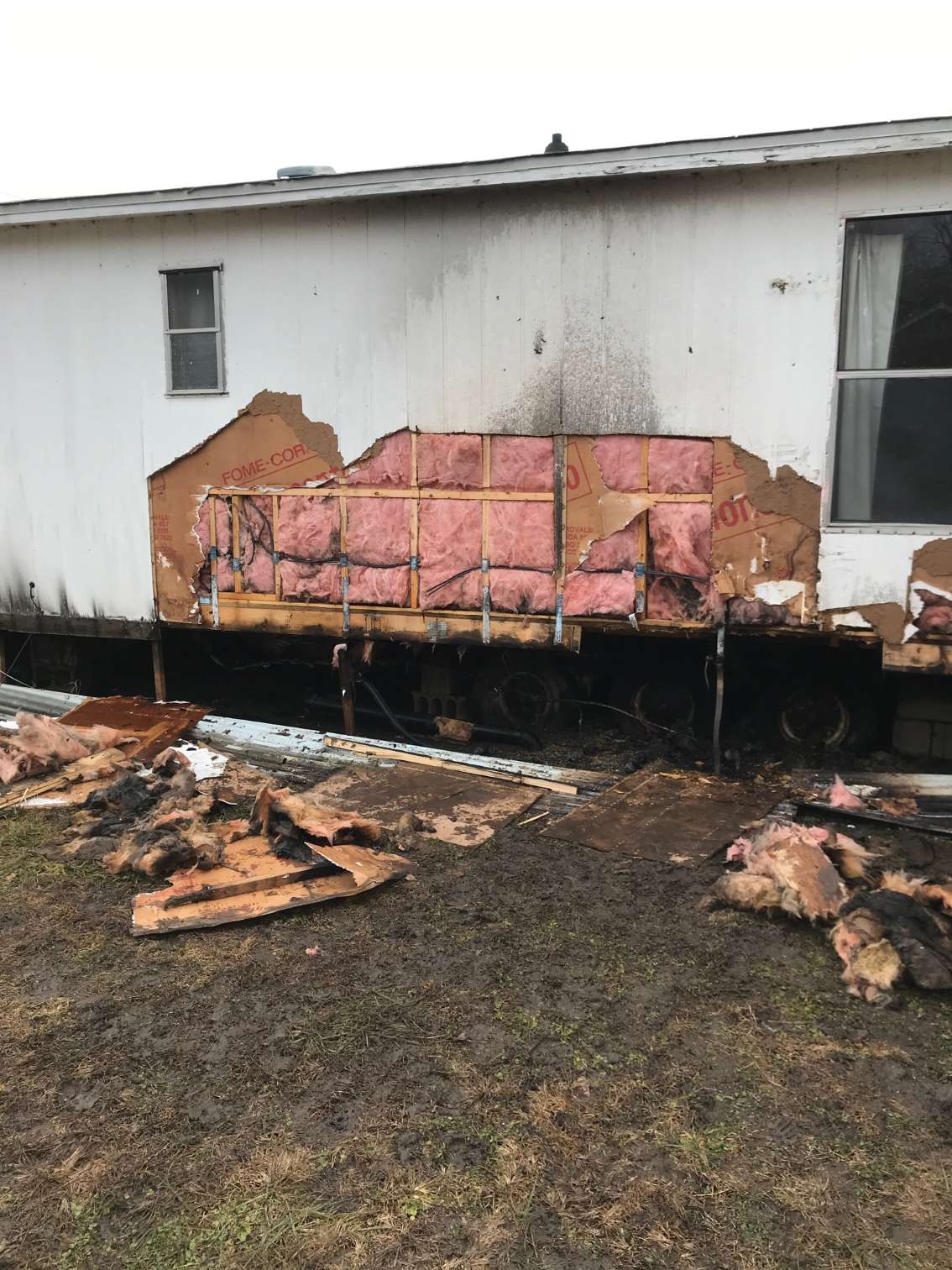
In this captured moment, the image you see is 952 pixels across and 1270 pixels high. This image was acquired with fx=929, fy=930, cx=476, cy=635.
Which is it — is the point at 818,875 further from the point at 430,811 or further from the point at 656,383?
the point at 656,383

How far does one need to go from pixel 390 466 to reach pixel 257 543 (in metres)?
1.45

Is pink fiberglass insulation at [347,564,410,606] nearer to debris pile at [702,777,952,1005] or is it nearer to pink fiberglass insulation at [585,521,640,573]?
pink fiberglass insulation at [585,521,640,573]

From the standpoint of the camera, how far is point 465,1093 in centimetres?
337

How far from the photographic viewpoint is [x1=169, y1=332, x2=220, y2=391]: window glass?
26.9ft

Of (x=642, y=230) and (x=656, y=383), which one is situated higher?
(x=642, y=230)

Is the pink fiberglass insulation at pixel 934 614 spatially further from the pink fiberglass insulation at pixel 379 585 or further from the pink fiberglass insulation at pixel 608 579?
the pink fiberglass insulation at pixel 379 585

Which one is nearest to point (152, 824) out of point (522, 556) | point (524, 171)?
point (522, 556)

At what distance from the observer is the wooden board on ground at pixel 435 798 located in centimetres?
590

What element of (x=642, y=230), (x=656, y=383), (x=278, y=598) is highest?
(x=642, y=230)

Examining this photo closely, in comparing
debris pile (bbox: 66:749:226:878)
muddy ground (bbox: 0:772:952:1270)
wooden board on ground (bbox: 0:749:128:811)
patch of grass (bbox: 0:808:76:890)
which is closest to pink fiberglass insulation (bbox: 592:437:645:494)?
muddy ground (bbox: 0:772:952:1270)

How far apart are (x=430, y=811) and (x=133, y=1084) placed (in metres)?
2.91

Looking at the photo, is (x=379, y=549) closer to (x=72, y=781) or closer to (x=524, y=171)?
(x=72, y=781)

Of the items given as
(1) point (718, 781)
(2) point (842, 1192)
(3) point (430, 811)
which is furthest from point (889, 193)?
(2) point (842, 1192)

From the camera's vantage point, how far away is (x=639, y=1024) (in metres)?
3.79
